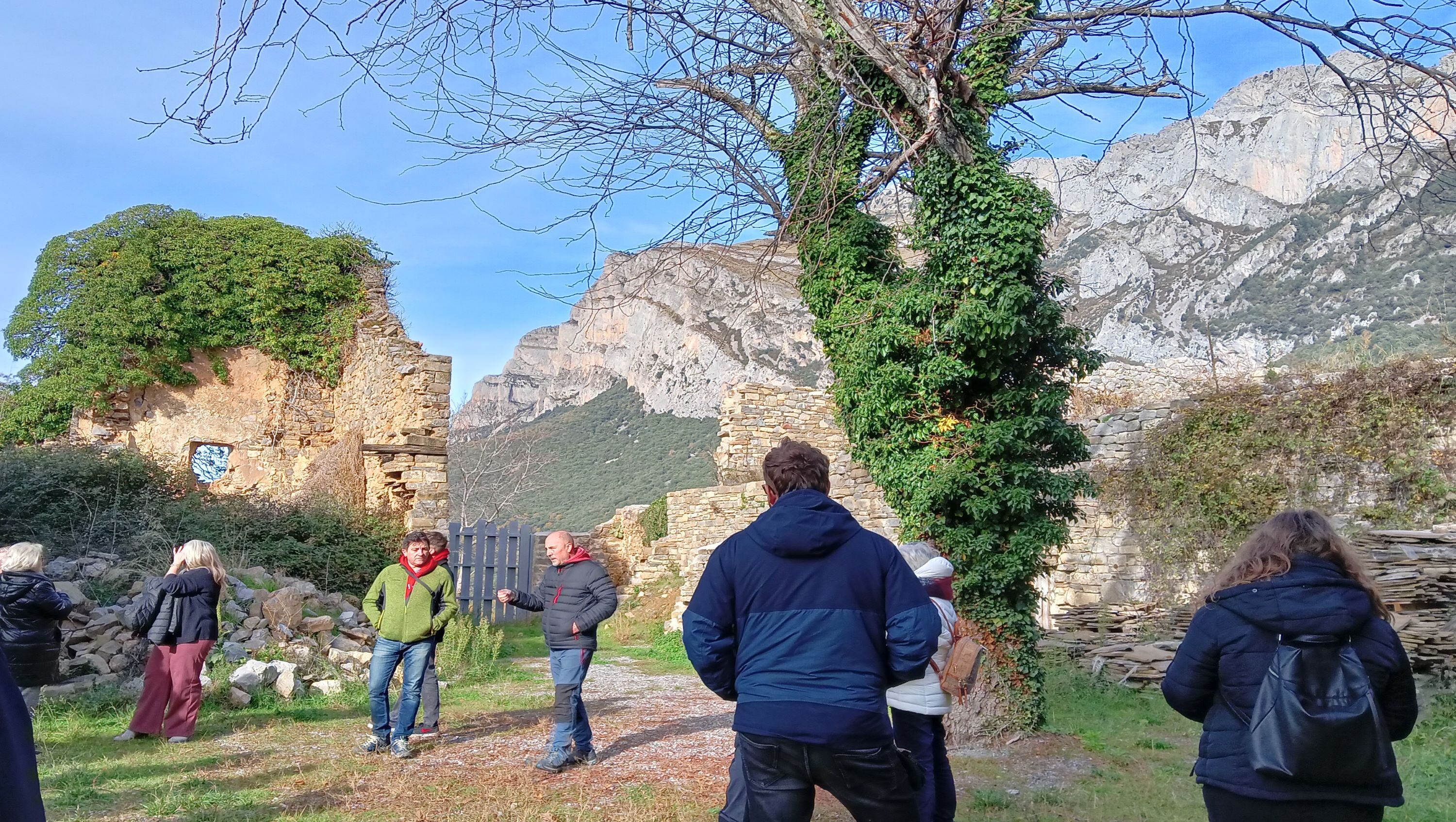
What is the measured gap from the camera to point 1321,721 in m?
2.60

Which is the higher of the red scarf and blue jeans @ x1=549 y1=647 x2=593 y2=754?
the red scarf

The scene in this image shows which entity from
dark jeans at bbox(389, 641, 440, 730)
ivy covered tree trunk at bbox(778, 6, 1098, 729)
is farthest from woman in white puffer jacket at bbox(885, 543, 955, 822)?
dark jeans at bbox(389, 641, 440, 730)

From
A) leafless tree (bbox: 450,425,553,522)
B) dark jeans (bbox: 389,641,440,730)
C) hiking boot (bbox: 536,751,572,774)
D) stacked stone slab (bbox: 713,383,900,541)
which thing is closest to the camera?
hiking boot (bbox: 536,751,572,774)

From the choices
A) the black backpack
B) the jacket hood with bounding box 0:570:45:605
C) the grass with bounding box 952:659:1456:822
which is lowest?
the grass with bounding box 952:659:1456:822

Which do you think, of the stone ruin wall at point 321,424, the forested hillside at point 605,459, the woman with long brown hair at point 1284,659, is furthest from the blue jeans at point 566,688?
the forested hillside at point 605,459

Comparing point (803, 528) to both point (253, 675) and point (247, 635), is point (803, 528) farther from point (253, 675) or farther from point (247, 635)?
point (247, 635)

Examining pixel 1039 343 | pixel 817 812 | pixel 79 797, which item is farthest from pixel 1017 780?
pixel 79 797

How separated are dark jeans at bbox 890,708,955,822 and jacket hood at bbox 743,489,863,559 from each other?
1.39 meters

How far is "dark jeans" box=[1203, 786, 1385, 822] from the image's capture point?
2.67 metres

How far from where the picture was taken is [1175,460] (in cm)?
1195

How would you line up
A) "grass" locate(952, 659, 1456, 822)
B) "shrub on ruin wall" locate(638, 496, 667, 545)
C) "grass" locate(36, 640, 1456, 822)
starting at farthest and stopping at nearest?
1. "shrub on ruin wall" locate(638, 496, 667, 545)
2. "grass" locate(952, 659, 1456, 822)
3. "grass" locate(36, 640, 1456, 822)

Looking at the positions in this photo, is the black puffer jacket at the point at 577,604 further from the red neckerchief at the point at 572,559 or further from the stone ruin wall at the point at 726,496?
the stone ruin wall at the point at 726,496

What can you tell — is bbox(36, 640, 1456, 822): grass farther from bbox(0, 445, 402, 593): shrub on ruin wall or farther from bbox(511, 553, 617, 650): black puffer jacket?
bbox(0, 445, 402, 593): shrub on ruin wall

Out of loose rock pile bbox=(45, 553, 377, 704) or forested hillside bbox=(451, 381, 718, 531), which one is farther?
forested hillside bbox=(451, 381, 718, 531)
